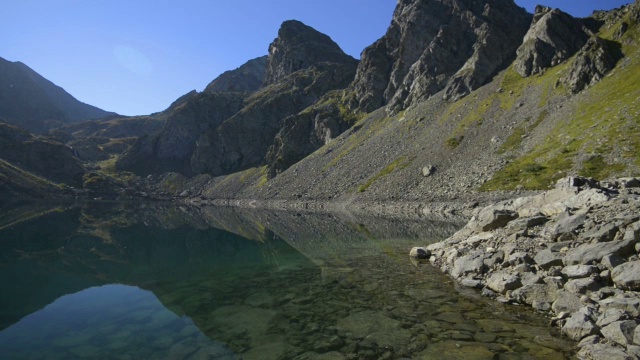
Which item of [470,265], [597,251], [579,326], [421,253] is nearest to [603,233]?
[597,251]

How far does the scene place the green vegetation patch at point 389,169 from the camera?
337ft

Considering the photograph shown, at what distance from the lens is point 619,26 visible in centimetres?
10025

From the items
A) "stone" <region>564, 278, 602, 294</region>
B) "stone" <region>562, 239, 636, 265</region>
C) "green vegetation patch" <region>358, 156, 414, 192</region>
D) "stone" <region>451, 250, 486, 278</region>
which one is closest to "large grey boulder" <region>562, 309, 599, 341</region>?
"stone" <region>564, 278, 602, 294</region>

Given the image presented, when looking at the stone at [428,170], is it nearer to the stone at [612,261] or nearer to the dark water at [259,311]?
the dark water at [259,311]

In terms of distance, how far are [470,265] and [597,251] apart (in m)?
Result: 6.92

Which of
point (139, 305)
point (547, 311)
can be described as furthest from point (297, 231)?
point (547, 311)

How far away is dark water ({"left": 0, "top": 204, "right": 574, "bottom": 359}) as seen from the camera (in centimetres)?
1423

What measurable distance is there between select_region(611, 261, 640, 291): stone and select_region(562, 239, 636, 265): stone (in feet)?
3.83

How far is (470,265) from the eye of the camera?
73.6 feet

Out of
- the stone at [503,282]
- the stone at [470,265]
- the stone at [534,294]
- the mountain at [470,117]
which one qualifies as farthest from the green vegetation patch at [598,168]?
the stone at [534,294]

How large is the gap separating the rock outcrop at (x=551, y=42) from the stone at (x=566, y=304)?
391 ft

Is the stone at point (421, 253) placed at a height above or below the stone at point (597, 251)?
below

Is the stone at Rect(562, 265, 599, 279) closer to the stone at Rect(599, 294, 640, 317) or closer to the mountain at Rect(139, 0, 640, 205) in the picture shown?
the stone at Rect(599, 294, 640, 317)

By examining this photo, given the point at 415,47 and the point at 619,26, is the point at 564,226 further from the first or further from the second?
the point at 415,47
